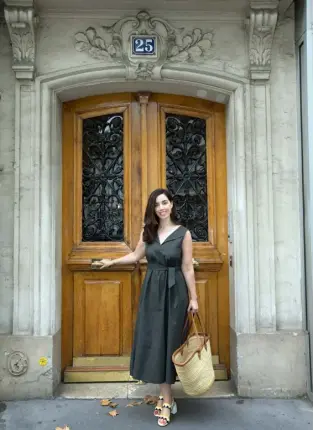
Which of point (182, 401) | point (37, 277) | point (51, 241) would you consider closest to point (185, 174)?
point (51, 241)

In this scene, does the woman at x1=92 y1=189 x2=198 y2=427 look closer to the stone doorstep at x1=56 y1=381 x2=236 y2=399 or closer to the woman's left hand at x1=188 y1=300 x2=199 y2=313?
the woman's left hand at x1=188 y1=300 x2=199 y2=313

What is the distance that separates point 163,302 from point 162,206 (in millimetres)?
816

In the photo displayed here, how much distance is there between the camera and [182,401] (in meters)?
4.16

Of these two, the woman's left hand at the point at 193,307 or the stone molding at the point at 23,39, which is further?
the stone molding at the point at 23,39

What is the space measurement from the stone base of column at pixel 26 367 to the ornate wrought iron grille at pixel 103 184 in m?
1.16

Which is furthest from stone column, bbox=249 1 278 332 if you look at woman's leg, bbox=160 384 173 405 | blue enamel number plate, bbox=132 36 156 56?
woman's leg, bbox=160 384 173 405

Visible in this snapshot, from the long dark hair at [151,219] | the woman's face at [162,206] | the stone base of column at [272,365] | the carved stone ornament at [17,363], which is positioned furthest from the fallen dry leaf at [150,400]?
the woman's face at [162,206]

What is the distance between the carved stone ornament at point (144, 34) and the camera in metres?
Answer: 4.35

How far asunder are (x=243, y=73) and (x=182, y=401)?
10.6ft

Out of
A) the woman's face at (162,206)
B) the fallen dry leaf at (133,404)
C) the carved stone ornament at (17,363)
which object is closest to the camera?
the woman's face at (162,206)

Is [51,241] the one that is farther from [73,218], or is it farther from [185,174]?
[185,174]

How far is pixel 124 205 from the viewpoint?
466 cm

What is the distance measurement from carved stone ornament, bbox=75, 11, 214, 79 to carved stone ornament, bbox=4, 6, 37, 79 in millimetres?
442

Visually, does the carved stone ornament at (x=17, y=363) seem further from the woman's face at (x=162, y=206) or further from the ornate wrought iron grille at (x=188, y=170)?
the ornate wrought iron grille at (x=188, y=170)
